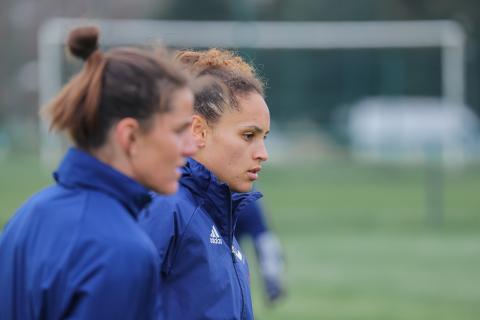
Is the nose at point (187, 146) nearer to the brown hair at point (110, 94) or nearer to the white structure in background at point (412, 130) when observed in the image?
the brown hair at point (110, 94)

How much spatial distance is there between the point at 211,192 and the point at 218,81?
1.36 feet

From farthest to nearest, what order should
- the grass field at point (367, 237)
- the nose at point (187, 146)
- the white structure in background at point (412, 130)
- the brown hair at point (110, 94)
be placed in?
the white structure in background at point (412, 130) < the grass field at point (367, 237) < the nose at point (187, 146) < the brown hair at point (110, 94)

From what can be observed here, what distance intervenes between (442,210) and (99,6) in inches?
725

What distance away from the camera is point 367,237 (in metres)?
16.7

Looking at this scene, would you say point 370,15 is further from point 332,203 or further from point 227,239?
point 227,239

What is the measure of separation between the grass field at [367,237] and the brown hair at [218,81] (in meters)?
6.39

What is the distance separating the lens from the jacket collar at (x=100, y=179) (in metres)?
2.30

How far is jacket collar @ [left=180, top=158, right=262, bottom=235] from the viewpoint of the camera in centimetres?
329

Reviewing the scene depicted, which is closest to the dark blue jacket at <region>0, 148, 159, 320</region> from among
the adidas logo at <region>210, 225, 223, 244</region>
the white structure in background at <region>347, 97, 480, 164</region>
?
the adidas logo at <region>210, 225, 223, 244</region>

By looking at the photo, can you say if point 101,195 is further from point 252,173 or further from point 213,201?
point 252,173

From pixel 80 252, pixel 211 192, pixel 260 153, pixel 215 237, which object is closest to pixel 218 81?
pixel 260 153

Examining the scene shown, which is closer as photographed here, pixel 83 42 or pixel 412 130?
pixel 83 42

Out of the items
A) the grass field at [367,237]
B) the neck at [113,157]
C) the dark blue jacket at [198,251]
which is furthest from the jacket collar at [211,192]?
the grass field at [367,237]

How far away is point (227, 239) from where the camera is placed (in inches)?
130
